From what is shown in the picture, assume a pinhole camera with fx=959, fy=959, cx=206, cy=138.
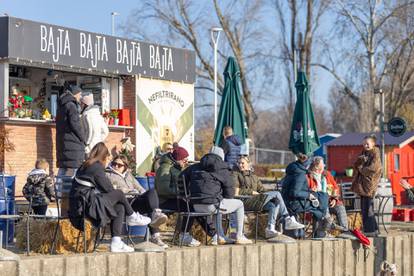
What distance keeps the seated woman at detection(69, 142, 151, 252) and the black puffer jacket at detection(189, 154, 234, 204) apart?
56.8 inches

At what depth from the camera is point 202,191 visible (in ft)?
39.5

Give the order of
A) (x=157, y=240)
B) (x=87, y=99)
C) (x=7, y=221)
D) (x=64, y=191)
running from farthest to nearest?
(x=87, y=99)
(x=7, y=221)
(x=157, y=240)
(x=64, y=191)

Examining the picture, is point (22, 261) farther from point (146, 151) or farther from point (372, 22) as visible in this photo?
point (372, 22)

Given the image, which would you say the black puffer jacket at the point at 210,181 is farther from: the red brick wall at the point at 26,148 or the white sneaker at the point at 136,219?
the red brick wall at the point at 26,148

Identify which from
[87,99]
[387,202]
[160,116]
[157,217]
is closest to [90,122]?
[87,99]

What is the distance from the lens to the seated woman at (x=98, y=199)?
10562 mm

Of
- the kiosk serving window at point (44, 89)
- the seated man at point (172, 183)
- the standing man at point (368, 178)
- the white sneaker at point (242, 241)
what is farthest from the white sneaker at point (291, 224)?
the kiosk serving window at point (44, 89)

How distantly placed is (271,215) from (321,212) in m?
1.08

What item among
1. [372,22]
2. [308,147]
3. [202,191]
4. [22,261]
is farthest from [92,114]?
[372,22]

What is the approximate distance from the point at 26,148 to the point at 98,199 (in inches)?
244

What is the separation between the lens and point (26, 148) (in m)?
16.5

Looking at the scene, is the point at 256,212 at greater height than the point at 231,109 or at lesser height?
lesser

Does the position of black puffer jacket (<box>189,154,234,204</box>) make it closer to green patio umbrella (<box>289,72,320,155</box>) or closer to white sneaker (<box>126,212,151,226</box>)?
white sneaker (<box>126,212,151,226</box>)

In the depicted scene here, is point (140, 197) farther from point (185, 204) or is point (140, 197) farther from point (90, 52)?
point (90, 52)
